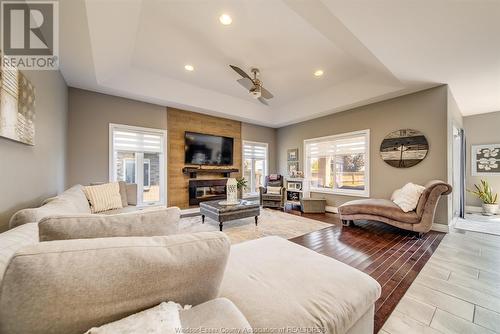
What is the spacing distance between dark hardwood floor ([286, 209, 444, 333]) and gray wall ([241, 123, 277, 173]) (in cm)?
343

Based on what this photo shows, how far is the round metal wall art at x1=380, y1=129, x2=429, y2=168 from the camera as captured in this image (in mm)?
3887

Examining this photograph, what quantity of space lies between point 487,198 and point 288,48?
6167mm

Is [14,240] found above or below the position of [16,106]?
below

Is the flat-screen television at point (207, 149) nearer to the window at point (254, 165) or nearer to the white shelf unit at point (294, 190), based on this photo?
the window at point (254, 165)

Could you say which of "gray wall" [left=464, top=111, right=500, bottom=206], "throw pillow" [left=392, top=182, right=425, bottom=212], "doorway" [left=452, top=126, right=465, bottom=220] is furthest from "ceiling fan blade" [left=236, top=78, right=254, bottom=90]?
"gray wall" [left=464, top=111, right=500, bottom=206]

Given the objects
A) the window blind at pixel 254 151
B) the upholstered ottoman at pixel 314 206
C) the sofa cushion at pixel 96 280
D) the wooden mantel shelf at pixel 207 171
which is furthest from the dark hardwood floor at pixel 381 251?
the window blind at pixel 254 151

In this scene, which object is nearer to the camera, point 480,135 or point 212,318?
point 212,318

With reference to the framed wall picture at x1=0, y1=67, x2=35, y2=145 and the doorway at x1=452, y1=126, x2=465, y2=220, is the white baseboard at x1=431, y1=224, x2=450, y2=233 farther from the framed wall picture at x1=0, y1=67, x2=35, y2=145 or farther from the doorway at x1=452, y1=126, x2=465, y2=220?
the framed wall picture at x1=0, y1=67, x2=35, y2=145

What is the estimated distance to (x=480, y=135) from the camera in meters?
5.09

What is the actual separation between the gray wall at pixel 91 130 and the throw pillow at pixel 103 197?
1.22 meters

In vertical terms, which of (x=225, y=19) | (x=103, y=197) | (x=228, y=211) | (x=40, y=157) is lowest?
(x=228, y=211)

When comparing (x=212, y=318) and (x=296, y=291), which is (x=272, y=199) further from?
(x=212, y=318)

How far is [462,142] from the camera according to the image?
15.9 ft

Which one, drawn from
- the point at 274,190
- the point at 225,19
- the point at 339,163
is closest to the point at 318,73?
the point at 225,19
